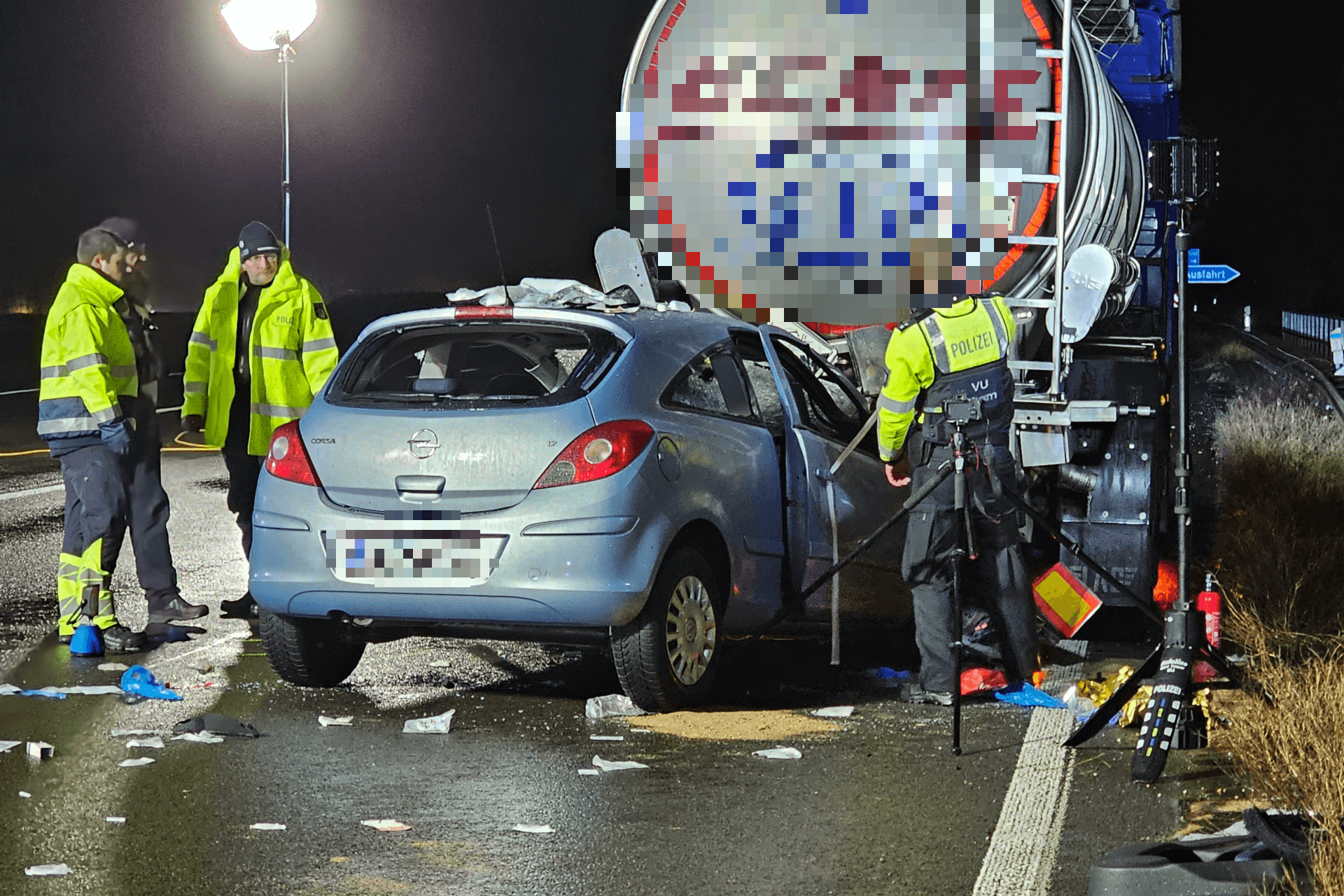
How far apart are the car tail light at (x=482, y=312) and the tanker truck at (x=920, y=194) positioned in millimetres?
1494

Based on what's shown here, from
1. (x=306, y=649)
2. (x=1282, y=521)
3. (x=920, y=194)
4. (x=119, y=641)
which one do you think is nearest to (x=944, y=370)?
(x=920, y=194)

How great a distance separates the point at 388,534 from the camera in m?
6.56

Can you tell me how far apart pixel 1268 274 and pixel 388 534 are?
49.3 meters

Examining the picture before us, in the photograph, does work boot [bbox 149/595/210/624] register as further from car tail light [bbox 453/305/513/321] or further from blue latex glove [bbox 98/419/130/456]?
car tail light [bbox 453/305/513/321]

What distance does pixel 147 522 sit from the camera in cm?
845

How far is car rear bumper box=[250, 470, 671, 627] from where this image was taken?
6.40 metres

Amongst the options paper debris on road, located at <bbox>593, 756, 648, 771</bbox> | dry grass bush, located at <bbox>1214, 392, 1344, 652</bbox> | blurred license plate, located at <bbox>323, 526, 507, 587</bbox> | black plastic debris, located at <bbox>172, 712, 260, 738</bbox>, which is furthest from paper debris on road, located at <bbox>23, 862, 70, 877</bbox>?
dry grass bush, located at <bbox>1214, 392, 1344, 652</bbox>

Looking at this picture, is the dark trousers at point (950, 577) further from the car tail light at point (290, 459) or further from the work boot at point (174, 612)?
the work boot at point (174, 612)

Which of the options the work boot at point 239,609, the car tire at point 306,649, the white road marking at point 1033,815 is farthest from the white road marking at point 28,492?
the white road marking at point 1033,815

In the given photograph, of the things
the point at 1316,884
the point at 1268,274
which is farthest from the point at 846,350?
the point at 1268,274

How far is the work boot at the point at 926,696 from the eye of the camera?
701 centimetres

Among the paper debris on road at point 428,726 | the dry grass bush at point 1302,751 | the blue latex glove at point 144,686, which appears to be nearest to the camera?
the dry grass bush at point 1302,751

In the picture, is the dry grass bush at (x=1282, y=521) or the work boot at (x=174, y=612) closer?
the dry grass bush at (x=1282, y=521)

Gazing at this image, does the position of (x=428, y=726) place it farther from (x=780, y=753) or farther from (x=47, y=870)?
(x=47, y=870)
